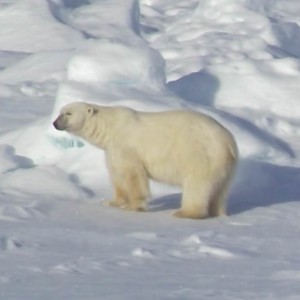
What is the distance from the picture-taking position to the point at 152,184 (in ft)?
21.8

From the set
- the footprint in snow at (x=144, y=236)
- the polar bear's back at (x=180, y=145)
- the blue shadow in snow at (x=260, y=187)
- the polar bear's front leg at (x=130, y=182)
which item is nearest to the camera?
the footprint in snow at (x=144, y=236)

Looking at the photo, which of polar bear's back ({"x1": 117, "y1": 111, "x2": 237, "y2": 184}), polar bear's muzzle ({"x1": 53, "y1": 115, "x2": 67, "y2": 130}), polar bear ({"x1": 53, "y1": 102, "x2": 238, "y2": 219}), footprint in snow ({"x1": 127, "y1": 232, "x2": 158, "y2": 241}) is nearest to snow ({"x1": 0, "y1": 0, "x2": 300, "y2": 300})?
footprint in snow ({"x1": 127, "y1": 232, "x2": 158, "y2": 241})

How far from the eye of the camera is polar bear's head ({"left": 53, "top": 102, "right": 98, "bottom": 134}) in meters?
6.23

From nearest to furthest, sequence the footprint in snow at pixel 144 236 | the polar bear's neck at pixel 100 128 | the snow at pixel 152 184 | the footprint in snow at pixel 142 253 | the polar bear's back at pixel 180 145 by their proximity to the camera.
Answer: the snow at pixel 152 184
the footprint in snow at pixel 142 253
the footprint in snow at pixel 144 236
the polar bear's back at pixel 180 145
the polar bear's neck at pixel 100 128

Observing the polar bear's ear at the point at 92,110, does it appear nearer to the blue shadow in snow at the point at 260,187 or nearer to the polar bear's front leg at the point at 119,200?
the polar bear's front leg at the point at 119,200

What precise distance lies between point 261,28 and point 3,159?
725cm

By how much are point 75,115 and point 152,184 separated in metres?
0.66

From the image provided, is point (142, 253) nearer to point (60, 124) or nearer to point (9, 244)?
point (9, 244)

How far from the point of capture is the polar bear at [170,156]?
19.3 feet

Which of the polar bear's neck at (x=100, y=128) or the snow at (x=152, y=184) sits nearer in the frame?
the snow at (x=152, y=184)

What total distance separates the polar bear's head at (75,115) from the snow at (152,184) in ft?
1.13

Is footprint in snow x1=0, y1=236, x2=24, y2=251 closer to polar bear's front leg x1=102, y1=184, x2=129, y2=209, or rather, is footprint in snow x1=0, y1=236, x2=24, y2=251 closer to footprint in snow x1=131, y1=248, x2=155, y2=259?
footprint in snow x1=131, y1=248, x2=155, y2=259

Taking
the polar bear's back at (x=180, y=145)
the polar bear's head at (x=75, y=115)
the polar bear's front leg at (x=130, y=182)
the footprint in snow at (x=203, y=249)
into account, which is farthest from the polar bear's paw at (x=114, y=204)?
the footprint in snow at (x=203, y=249)

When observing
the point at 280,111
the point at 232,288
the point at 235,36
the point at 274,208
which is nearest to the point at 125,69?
the point at 280,111
